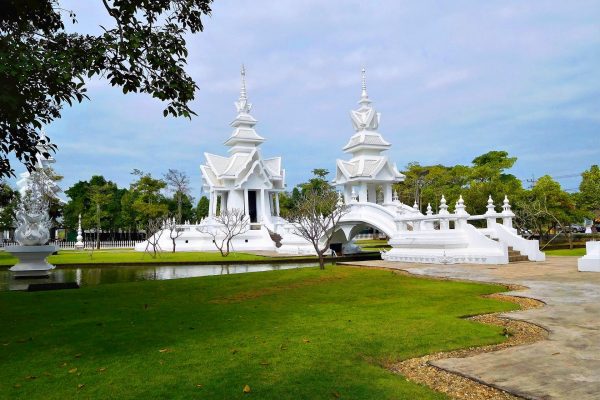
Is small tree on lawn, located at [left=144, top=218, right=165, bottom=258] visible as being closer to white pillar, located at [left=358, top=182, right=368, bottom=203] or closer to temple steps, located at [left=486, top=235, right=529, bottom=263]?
white pillar, located at [left=358, top=182, right=368, bottom=203]

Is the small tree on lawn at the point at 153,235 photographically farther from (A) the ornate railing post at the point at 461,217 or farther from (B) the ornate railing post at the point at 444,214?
(A) the ornate railing post at the point at 461,217

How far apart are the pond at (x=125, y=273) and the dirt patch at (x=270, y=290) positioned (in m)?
7.06

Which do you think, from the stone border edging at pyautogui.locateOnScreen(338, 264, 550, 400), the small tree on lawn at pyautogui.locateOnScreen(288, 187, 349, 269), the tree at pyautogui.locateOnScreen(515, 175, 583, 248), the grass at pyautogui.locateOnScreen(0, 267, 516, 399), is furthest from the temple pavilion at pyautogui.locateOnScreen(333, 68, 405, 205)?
the stone border edging at pyautogui.locateOnScreen(338, 264, 550, 400)

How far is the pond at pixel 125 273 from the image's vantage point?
2000 centimetres

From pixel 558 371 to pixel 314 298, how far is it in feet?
21.1

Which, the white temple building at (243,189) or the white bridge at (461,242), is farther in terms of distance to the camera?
the white temple building at (243,189)

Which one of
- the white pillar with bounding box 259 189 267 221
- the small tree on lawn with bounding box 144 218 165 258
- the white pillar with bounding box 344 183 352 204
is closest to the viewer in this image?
the small tree on lawn with bounding box 144 218 165 258

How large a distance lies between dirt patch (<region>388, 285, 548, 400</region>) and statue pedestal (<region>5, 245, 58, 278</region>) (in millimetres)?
18157

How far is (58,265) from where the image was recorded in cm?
2720

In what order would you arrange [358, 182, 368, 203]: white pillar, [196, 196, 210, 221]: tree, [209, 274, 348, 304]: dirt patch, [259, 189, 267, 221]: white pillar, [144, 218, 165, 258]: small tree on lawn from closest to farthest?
[209, 274, 348, 304]: dirt patch
[144, 218, 165, 258]: small tree on lawn
[358, 182, 368, 203]: white pillar
[259, 189, 267, 221]: white pillar
[196, 196, 210, 221]: tree

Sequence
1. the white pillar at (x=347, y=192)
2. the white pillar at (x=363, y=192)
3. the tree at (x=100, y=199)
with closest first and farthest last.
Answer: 1. the white pillar at (x=363, y=192)
2. the white pillar at (x=347, y=192)
3. the tree at (x=100, y=199)

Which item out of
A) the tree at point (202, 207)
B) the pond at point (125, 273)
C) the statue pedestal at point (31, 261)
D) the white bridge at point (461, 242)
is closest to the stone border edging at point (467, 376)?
the white bridge at point (461, 242)

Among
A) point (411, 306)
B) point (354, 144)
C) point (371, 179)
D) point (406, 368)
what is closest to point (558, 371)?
point (406, 368)

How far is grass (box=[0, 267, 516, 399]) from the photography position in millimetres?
5105
